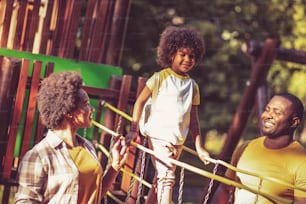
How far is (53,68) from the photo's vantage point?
6.09 metres

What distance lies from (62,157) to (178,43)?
1453mm

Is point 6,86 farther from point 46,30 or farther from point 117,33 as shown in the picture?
point 117,33

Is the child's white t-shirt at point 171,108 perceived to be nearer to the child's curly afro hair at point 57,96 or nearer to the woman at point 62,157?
the woman at point 62,157

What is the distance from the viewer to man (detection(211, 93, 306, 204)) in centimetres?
450

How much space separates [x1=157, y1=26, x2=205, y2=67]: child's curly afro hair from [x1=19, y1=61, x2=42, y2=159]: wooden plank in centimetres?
133

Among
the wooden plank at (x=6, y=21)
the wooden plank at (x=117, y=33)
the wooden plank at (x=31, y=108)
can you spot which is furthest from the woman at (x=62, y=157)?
Result: the wooden plank at (x=117, y=33)

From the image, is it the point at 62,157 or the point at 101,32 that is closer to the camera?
the point at 62,157

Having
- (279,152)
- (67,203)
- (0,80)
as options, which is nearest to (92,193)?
(67,203)

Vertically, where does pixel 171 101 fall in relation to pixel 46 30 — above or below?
below

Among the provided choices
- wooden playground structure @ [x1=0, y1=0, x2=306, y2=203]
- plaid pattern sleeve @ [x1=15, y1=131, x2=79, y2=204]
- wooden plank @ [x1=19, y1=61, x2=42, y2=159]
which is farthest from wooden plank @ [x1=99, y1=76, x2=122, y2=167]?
plaid pattern sleeve @ [x1=15, y1=131, x2=79, y2=204]

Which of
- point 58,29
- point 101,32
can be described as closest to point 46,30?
point 58,29

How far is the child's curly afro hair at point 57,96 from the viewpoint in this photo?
3611mm

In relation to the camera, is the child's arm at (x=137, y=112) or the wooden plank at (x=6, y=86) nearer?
the child's arm at (x=137, y=112)

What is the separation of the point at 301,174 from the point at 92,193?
1.32 metres
